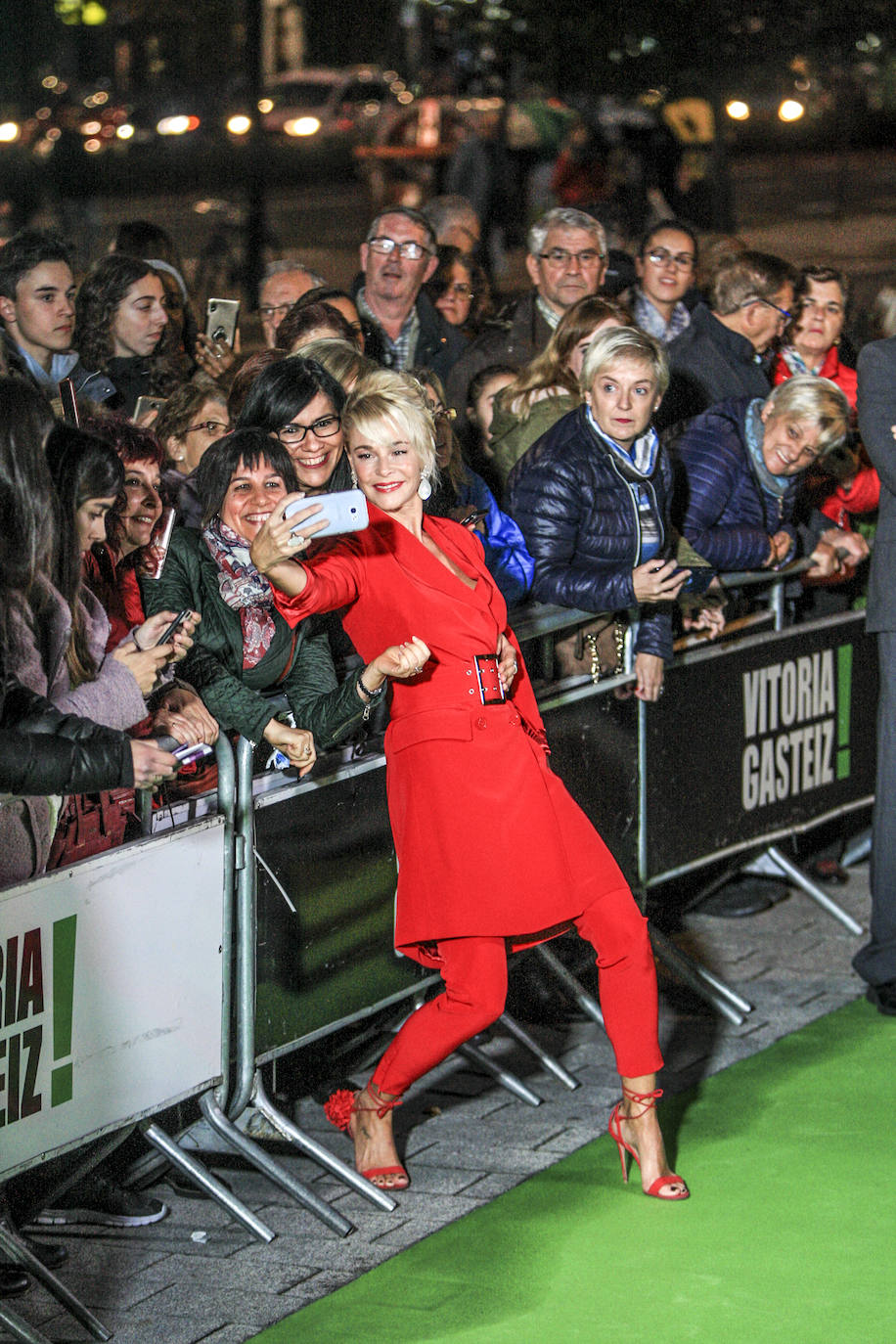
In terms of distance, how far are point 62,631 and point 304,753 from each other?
745 mm

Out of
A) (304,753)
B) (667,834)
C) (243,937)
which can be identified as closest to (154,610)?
(304,753)

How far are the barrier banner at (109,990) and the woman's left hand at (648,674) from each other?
1.92m

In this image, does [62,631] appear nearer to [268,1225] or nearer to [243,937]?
[243,937]

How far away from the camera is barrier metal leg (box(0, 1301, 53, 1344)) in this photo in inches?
161

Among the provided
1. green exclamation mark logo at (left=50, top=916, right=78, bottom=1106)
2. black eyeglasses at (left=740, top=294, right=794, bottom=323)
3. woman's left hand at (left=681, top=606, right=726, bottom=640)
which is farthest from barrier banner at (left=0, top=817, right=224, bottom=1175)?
black eyeglasses at (left=740, top=294, right=794, bottom=323)

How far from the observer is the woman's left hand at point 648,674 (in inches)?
240

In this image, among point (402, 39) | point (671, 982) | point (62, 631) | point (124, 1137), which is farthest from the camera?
point (402, 39)

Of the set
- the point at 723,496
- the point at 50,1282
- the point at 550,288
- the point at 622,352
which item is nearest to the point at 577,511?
the point at 622,352

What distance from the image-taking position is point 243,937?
4734 mm

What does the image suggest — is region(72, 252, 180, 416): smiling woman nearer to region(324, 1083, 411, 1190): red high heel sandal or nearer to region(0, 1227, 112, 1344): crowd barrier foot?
region(324, 1083, 411, 1190): red high heel sandal

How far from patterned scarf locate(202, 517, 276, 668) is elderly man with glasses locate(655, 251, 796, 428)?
3.25 meters

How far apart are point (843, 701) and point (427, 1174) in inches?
113

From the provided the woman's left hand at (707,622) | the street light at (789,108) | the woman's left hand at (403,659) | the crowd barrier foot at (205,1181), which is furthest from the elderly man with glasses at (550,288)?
the street light at (789,108)

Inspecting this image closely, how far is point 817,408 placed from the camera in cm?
675
